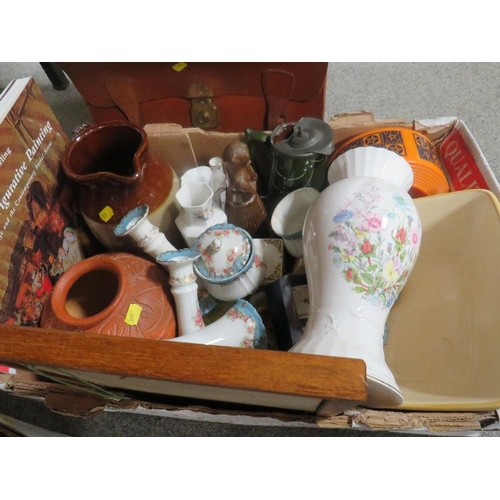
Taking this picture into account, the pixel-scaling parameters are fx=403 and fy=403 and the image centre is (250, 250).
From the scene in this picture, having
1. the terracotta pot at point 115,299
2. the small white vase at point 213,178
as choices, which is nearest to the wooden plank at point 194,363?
the terracotta pot at point 115,299

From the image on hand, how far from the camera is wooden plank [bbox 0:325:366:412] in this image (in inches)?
13.0

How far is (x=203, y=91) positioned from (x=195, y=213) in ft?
0.89

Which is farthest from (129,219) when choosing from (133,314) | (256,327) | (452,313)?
(452,313)

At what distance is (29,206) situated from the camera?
1.90ft

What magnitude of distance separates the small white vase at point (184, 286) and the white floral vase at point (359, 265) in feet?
0.57

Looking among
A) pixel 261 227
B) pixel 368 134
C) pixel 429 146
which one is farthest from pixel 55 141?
pixel 429 146

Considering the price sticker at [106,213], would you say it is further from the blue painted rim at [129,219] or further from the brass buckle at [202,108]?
the brass buckle at [202,108]

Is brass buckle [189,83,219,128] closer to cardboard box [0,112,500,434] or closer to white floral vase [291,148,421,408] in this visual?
cardboard box [0,112,500,434]

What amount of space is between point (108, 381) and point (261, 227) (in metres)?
0.34

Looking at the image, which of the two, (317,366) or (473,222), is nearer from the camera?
(317,366)

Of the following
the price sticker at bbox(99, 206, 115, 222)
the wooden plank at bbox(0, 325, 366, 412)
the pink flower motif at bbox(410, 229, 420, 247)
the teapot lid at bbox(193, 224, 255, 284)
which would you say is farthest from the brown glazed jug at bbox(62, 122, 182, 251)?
the pink flower motif at bbox(410, 229, 420, 247)

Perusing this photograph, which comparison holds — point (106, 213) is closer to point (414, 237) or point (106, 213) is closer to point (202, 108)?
point (202, 108)

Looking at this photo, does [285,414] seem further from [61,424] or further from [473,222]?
[61,424]

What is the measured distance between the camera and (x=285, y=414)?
54 cm
